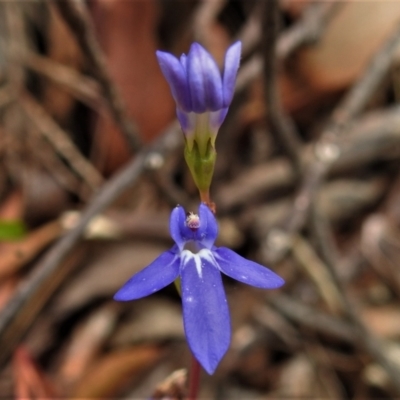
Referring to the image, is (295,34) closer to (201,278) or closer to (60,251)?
(60,251)

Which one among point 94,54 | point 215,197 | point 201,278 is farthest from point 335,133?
point 201,278

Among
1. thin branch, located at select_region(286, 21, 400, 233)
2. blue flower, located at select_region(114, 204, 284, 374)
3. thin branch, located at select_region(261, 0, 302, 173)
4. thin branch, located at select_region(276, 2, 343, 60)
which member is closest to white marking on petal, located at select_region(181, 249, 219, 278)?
blue flower, located at select_region(114, 204, 284, 374)

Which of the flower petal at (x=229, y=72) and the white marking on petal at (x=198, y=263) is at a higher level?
the flower petal at (x=229, y=72)

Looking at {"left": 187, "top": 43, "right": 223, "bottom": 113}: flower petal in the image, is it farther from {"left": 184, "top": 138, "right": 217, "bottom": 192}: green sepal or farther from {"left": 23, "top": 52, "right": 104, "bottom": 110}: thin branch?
{"left": 23, "top": 52, "right": 104, "bottom": 110}: thin branch

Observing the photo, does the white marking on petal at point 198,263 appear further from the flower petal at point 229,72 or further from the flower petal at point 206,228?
the flower petal at point 229,72

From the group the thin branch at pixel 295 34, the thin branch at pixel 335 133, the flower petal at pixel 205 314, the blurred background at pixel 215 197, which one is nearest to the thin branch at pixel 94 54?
the blurred background at pixel 215 197
